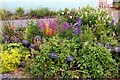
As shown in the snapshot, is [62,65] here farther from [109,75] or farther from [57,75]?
[109,75]

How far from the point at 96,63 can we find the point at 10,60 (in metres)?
1.08

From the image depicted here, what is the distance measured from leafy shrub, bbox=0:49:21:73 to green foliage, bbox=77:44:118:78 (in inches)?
32.1

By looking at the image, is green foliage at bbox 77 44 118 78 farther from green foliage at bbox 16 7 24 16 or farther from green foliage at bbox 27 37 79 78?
green foliage at bbox 16 7 24 16

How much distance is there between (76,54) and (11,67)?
853 millimetres

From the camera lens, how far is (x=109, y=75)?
3.24 meters

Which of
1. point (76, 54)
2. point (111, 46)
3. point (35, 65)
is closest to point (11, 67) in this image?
point (35, 65)

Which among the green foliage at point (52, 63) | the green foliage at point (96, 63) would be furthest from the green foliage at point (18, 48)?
the green foliage at point (96, 63)

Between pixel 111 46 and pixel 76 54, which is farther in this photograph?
pixel 111 46

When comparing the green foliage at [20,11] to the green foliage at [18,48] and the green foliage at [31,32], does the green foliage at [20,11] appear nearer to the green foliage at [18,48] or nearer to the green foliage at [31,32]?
the green foliage at [31,32]

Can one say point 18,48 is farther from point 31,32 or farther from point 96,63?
point 96,63

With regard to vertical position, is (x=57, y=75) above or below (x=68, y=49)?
below

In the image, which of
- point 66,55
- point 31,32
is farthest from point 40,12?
point 66,55

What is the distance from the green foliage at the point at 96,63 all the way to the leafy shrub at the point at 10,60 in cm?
81

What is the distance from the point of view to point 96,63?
10.5 feet
